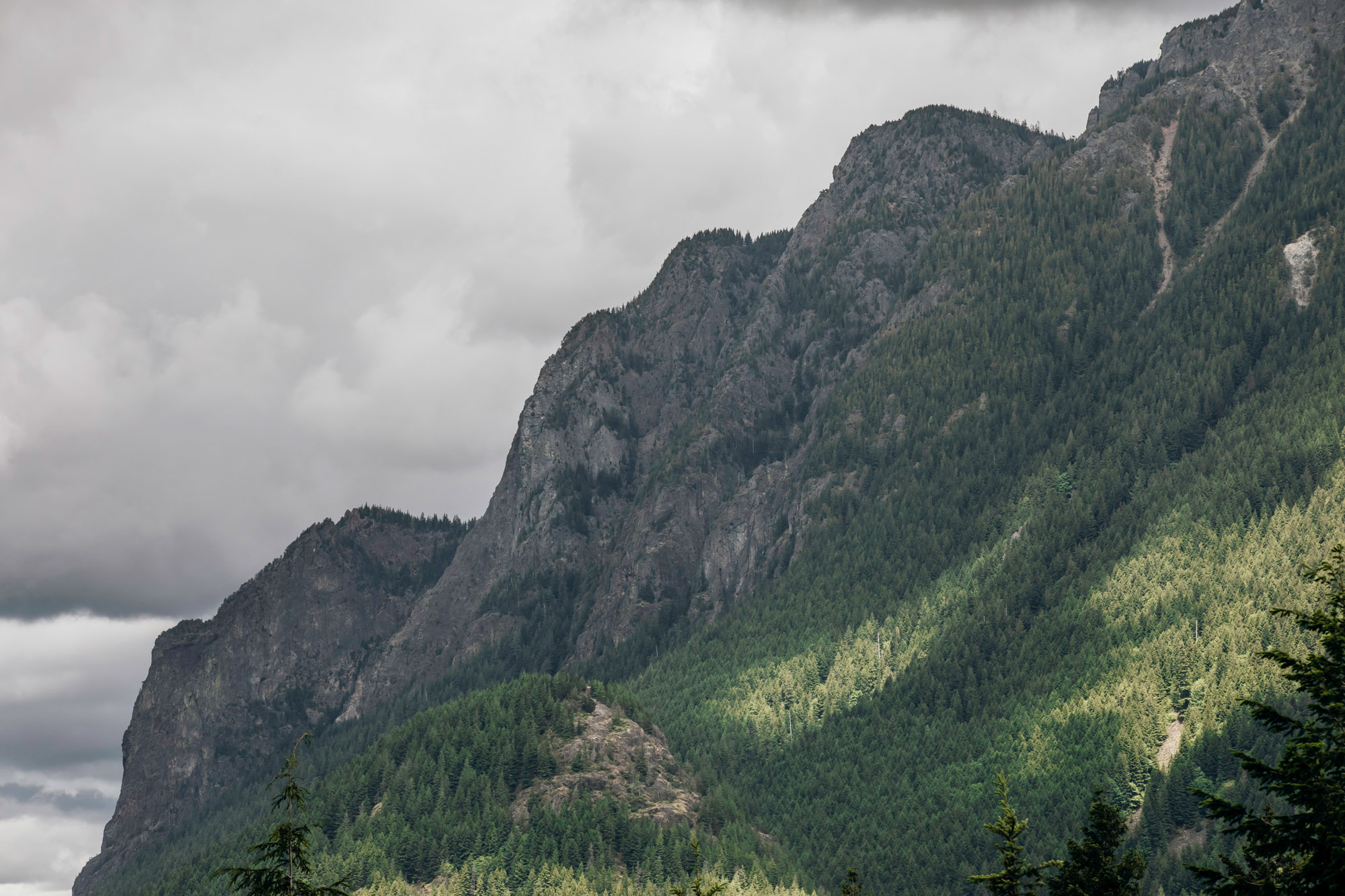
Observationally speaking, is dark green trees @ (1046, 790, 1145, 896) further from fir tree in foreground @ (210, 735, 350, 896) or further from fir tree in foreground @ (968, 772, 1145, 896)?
fir tree in foreground @ (210, 735, 350, 896)

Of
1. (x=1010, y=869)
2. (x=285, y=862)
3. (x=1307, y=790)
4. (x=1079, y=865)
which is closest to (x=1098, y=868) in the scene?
(x=1079, y=865)

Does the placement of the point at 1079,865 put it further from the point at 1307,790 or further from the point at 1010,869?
the point at 1307,790

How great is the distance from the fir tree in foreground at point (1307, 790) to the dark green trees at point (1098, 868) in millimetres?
16807

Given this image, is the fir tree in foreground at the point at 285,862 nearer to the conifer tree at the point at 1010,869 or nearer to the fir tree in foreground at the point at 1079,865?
the fir tree in foreground at the point at 1079,865

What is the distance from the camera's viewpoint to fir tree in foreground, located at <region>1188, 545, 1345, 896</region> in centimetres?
3381

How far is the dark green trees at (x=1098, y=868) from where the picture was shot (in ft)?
175

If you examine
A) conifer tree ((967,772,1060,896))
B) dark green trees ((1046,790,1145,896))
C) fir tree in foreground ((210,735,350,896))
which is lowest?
dark green trees ((1046,790,1145,896))

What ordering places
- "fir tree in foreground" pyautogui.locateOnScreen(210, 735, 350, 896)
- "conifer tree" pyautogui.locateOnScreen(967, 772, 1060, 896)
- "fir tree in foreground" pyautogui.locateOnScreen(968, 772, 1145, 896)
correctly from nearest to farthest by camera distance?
"fir tree in foreground" pyautogui.locateOnScreen(210, 735, 350, 896) → "conifer tree" pyautogui.locateOnScreen(967, 772, 1060, 896) → "fir tree in foreground" pyautogui.locateOnScreen(968, 772, 1145, 896)

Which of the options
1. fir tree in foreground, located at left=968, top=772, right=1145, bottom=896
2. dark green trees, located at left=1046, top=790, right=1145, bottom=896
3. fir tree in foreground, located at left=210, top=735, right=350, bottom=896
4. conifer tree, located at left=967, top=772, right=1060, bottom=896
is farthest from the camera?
dark green trees, located at left=1046, top=790, right=1145, bottom=896

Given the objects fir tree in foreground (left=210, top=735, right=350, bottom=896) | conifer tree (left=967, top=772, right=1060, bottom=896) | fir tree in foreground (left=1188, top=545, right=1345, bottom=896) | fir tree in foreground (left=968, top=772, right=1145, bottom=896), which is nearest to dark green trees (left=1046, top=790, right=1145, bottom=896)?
fir tree in foreground (left=968, top=772, right=1145, bottom=896)

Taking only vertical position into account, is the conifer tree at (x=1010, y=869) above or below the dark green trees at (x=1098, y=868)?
above

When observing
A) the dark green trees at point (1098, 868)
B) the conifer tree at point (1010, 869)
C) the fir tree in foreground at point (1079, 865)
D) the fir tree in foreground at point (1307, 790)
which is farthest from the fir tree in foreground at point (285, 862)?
the dark green trees at point (1098, 868)

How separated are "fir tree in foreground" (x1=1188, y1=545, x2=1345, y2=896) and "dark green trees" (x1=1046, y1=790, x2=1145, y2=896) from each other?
16807 mm

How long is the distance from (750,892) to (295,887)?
15244 centimetres
